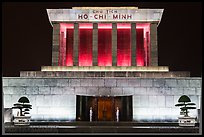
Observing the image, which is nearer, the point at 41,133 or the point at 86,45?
the point at 41,133

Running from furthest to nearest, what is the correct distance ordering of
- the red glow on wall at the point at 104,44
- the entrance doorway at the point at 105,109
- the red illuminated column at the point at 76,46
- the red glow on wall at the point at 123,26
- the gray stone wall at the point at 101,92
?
the red glow on wall at the point at 104,44, the red glow on wall at the point at 123,26, the red illuminated column at the point at 76,46, the entrance doorway at the point at 105,109, the gray stone wall at the point at 101,92

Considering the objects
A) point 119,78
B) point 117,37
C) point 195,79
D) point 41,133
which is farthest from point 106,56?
point 41,133

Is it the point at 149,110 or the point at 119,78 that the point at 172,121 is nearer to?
the point at 149,110

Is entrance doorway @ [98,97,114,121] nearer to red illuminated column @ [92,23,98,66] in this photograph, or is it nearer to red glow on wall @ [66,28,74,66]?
red illuminated column @ [92,23,98,66]

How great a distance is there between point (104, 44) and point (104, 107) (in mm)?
8648

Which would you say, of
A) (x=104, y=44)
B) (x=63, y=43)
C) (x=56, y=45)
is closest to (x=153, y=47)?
(x=104, y=44)

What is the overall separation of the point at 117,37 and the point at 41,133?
51.5ft

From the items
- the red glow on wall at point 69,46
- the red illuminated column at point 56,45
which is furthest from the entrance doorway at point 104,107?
the red glow on wall at point 69,46

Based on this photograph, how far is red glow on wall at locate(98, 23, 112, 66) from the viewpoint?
32469 millimetres

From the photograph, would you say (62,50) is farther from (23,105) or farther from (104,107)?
(23,105)

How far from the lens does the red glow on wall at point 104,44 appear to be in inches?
1278

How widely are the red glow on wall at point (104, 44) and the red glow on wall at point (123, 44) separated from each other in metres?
0.86

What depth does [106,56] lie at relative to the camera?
32.6 meters

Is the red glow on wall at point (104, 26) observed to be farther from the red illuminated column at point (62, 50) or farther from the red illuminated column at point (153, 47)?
the red illuminated column at point (153, 47)
